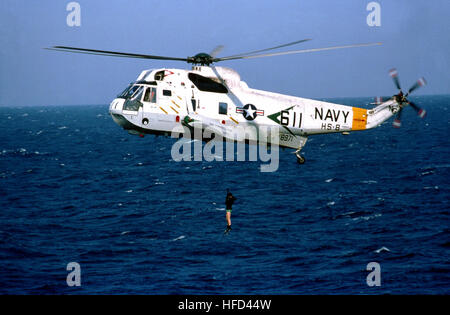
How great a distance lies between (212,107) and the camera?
38000 mm

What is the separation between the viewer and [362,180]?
122500mm

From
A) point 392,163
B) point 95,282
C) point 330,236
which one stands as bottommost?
point 95,282

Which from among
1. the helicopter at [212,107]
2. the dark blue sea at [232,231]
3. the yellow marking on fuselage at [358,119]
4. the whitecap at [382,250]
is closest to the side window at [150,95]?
the helicopter at [212,107]

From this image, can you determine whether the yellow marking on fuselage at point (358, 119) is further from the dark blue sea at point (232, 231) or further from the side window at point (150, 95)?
the dark blue sea at point (232, 231)

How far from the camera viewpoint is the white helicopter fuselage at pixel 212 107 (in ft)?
122

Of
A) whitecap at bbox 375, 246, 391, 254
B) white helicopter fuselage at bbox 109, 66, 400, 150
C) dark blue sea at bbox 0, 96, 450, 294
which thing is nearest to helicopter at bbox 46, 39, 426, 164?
white helicopter fuselage at bbox 109, 66, 400, 150

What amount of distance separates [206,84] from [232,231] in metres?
56.6

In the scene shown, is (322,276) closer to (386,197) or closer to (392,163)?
Answer: (386,197)

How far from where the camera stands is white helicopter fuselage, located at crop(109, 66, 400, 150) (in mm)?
37062

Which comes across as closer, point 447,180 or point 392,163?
point 447,180

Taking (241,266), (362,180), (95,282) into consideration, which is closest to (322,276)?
(241,266)

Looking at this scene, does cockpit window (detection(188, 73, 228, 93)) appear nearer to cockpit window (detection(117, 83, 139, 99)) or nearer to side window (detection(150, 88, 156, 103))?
side window (detection(150, 88, 156, 103))

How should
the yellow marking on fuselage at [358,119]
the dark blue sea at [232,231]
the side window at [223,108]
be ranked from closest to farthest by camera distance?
1. the side window at [223,108]
2. the yellow marking on fuselage at [358,119]
3. the dark blue sea at [232,231]

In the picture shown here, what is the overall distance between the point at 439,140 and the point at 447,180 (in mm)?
74818
